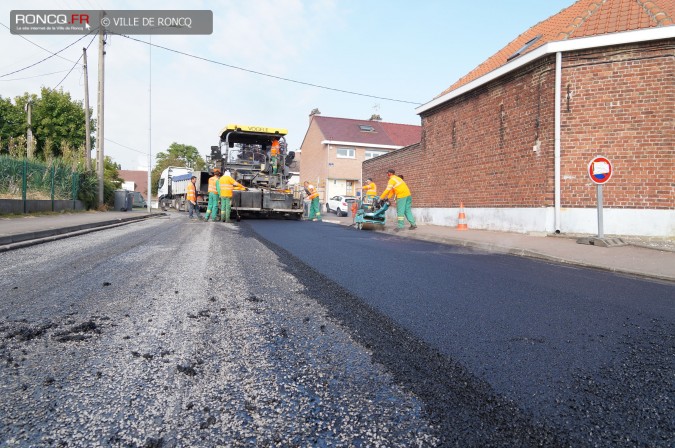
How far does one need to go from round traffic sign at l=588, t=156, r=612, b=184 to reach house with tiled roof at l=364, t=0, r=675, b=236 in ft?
3.96

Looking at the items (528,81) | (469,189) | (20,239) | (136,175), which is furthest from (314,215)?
(136,175)

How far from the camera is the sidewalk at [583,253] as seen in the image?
636 cm

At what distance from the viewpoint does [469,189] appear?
14336 millimetres

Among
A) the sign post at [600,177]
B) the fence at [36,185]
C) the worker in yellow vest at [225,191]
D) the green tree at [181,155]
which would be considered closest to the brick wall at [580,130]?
the sign post at [600,177]

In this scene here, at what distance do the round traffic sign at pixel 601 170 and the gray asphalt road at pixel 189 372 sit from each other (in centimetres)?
712

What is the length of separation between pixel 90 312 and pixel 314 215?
1717cm

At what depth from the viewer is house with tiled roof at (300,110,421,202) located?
123ft

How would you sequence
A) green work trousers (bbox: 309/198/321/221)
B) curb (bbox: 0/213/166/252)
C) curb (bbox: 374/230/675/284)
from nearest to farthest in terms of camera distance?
1. curb (bbox: 374/230/675/284)
2. curb (bbox: 0/213/166/252)
3. green work trousers (bbox: 309/198/321/221)

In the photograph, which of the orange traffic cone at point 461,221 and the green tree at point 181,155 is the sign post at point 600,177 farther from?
the green tree at point 181,155

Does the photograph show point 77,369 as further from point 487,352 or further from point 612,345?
point 612,345

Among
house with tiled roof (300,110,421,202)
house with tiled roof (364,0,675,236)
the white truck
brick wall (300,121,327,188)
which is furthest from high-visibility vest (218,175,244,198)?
brick wall (300,121,327,188)

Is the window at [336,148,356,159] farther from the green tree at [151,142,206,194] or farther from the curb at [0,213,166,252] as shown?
the green tree at [151,142,206,194]

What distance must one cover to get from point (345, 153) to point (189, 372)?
36.7 meters

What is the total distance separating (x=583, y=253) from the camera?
7.86 metres
